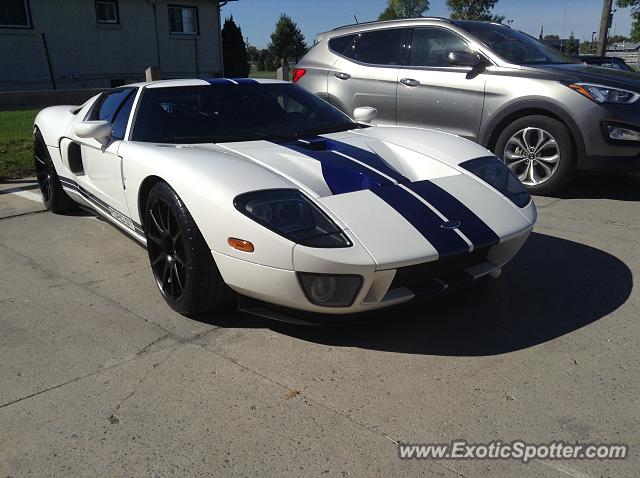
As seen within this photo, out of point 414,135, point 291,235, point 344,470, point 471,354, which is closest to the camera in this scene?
point 344,470

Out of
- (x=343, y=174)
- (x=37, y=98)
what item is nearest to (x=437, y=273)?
(x=343, y=174)

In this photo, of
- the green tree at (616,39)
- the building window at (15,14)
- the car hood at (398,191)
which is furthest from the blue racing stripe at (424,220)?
the green tree at (616,39)

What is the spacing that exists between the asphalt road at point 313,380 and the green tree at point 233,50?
22.1 meters

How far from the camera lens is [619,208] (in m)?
4.72

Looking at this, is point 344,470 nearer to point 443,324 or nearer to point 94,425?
point 94,425

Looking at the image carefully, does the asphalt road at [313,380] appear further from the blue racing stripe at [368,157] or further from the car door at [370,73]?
the car door at [370,73]

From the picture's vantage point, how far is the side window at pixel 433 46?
18.3 ft

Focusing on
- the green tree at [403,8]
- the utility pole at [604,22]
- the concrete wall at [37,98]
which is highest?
the green tree at [403,8]

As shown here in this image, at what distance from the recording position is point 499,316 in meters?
2.83

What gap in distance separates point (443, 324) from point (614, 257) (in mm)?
1551

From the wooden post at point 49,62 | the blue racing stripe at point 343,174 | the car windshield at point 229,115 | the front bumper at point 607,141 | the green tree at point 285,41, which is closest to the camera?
the blue racing stripe at point 343,174

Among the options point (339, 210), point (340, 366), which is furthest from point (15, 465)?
point (339, 210)

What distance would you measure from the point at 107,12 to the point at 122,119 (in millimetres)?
17615

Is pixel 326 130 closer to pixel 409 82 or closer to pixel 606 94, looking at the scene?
pixel 409 82
